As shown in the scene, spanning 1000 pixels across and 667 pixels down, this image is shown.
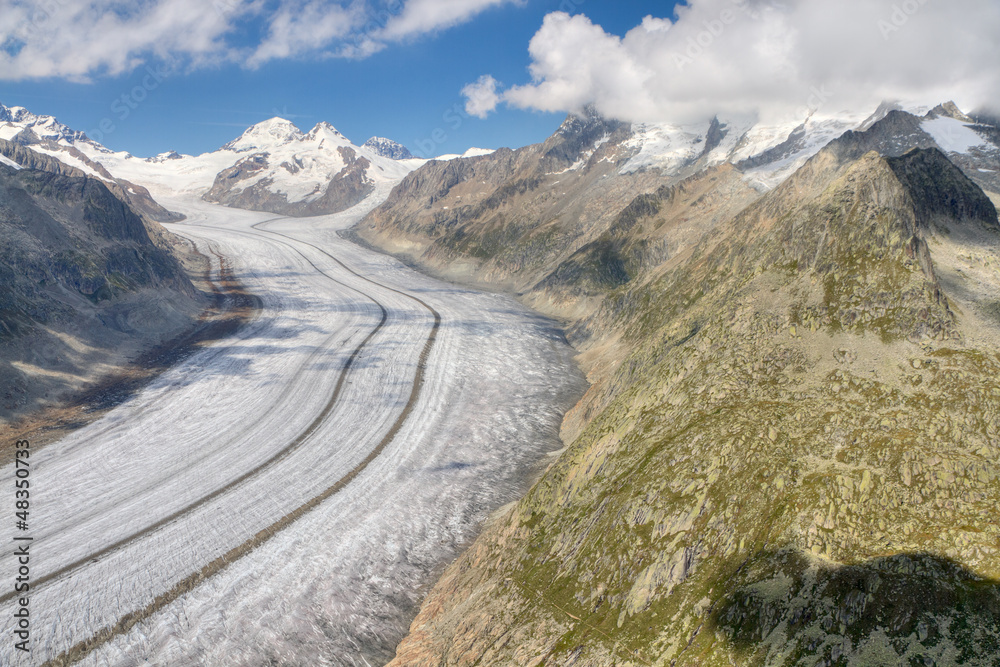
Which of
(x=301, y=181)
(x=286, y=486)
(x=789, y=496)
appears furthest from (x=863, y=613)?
(x=301, y=181)

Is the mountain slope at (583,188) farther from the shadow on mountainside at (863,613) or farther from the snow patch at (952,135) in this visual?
the shadow on mountainside at (863,613)

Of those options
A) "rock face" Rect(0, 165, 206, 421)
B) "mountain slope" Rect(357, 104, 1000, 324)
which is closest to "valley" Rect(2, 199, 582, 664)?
"rock face" Rect(0, 165, 206, 421)

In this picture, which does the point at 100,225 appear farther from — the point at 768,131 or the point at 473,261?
the point at 768,131

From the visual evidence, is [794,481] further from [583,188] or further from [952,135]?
[952,135]

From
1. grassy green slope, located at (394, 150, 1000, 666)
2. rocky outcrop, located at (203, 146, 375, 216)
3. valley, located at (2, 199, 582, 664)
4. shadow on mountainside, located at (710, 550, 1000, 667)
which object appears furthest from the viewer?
rocky outcrop, located at (203, 146, 375, 216)

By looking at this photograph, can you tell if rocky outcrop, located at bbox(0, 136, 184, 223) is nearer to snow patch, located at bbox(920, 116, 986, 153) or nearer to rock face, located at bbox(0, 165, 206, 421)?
rock face, located at bbox(0, 165, 206, 421)

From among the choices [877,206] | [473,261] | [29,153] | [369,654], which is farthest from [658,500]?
[29,153]
